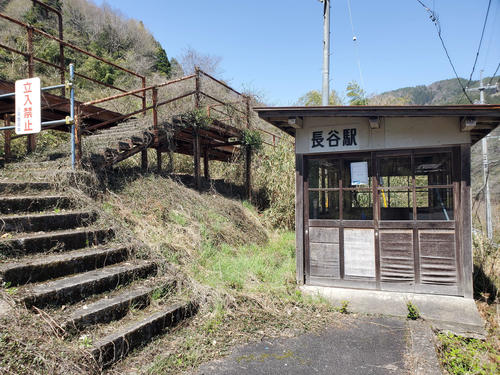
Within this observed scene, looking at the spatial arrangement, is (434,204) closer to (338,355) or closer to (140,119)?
(338,355)

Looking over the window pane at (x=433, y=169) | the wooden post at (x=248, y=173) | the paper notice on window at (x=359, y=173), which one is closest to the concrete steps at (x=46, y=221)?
the paper notice on window at (x=359, y=173)

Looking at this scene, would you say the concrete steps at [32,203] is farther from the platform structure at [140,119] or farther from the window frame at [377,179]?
the window frame at [377,179]

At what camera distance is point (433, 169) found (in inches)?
204

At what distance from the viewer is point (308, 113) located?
537cm

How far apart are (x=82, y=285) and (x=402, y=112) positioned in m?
4.74

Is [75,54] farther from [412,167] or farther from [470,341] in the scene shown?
[470,341]

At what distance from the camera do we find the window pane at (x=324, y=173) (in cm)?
564

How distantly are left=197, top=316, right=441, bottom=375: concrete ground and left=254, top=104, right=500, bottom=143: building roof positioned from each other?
9.64 ft

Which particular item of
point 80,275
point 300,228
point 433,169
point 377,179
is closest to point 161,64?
point 300,228

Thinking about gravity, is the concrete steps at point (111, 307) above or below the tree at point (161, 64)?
below

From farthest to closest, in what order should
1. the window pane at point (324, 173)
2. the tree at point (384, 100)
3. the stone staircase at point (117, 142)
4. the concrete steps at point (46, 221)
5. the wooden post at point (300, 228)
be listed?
the tree at point (384, 100) < the stone staircase at point (117, 142) < the wooden post at point (300, 228) < the window pane at point (324, 173) < the concrete steps at point (46, 221)

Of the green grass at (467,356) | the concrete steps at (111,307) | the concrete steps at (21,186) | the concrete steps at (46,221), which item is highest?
the concrete steps at (21,186)

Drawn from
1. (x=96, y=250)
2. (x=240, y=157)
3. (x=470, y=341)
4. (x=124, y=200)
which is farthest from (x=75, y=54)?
(x=470, y=341)

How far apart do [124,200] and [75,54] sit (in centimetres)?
1846
